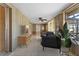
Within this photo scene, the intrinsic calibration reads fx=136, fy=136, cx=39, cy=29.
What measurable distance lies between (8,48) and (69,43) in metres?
2.46

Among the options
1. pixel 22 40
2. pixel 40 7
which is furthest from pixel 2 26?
pixel 40 7

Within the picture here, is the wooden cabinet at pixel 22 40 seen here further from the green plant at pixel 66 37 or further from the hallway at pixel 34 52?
the green plant at pixel 66 37

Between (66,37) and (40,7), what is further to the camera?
(40,7)

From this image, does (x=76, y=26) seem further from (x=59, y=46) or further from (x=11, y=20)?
(x=11, y=20)

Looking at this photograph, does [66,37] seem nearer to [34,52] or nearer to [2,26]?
[34,52]

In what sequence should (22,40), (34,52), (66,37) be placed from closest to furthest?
(66,37), (34,52), (22,40)

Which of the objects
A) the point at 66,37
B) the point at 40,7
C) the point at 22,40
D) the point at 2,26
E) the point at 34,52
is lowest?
the point at 34,52

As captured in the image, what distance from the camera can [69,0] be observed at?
85.4 inches

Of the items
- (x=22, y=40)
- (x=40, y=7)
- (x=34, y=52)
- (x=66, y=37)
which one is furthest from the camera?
(x=22, y=40)

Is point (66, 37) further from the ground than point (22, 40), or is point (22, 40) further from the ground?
point (66, 37)

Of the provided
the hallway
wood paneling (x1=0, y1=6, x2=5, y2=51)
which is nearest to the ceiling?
wood paneling (x1=0, y1=6, x2=5, y2=51)

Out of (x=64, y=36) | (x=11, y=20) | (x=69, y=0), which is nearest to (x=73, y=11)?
(x=64, y=36)

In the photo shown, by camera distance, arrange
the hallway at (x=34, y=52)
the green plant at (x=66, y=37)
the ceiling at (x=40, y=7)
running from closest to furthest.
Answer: the hallway at (x=34, y=52)
the green plant at (x=66, y=37)
the ceiling at (x=40, y=7)

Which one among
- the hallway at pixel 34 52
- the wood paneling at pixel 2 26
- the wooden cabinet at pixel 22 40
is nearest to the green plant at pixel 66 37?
the hallway at pixel 34 52
